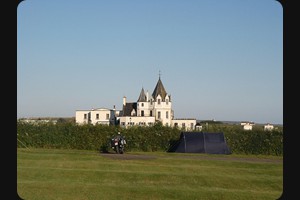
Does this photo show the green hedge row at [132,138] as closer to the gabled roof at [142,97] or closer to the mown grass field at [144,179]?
the mown grass field at [144,179]

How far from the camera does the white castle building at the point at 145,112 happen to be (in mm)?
73438

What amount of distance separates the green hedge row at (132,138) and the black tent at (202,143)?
1659 mm

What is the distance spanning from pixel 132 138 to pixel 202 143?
5.69 metres

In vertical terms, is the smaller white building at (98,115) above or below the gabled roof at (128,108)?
below

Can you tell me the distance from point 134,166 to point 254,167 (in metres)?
6.22

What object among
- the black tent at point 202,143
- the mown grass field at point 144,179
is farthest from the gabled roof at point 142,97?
the mown grass field at point 144,179

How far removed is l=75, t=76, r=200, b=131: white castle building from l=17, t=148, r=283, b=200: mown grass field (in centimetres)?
5041

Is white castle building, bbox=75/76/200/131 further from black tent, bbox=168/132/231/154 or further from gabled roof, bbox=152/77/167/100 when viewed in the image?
black tent, bbox=168/132/231/154

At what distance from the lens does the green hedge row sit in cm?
3216

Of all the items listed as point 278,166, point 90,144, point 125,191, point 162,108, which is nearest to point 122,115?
point 162,108

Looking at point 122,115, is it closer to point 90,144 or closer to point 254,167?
point 90,144

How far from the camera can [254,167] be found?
20891 mm

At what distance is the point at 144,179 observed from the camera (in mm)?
16109

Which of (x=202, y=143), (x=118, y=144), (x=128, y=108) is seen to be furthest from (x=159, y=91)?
(x=118, y=144)
